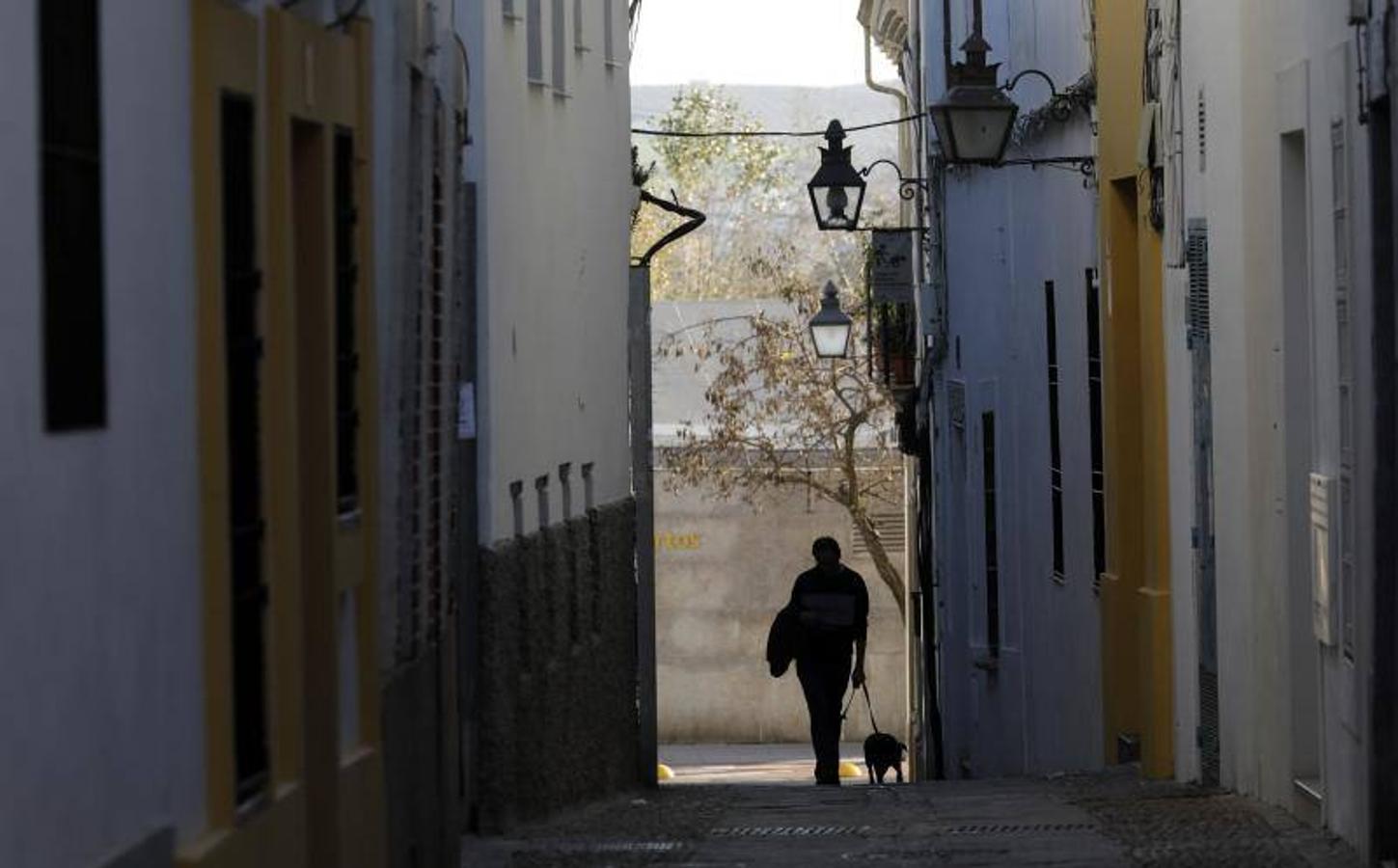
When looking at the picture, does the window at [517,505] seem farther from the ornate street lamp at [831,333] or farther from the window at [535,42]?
the ornate street lamp at [831,333]

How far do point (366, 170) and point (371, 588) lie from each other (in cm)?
128

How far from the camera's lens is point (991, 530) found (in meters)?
23.3

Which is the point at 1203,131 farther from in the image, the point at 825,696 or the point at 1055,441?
the point at 825,696

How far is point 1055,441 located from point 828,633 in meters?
2.10

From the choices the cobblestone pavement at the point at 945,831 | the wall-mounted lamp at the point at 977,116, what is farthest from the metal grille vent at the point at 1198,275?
the wall-mounted lamp at the point at 977,116

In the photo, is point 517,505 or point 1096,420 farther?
point 1096,420

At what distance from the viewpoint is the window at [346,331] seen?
919 cm

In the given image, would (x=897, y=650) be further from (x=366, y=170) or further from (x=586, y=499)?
(x=366, y=170)

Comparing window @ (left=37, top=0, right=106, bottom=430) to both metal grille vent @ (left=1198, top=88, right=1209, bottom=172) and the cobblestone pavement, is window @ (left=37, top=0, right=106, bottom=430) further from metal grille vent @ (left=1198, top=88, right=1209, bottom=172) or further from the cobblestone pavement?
metal grille vent @ (left=1198, top=88, right=1209, bottom=172)

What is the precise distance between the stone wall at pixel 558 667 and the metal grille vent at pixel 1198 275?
3.28m

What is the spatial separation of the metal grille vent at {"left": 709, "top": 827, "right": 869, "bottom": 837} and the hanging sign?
1382 centimetres

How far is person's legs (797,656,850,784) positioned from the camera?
69.0 feet

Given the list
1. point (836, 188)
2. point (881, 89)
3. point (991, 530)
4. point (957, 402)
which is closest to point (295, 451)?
point (836, 188)

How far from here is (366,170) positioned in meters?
9.44
